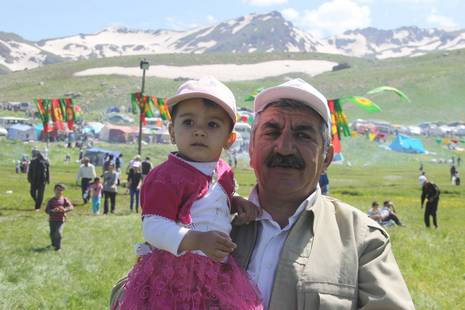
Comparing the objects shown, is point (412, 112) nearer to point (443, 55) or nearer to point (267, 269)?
point (443, 55)

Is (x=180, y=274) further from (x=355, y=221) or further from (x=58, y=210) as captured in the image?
(x=58, y=210)

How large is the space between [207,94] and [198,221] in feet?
2.27

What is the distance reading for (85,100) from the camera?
119 m

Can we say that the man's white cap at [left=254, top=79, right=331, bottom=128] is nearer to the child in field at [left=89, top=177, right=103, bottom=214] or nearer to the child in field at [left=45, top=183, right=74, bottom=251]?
the child in field at [left=45, top=183, right=74, bottom=251]

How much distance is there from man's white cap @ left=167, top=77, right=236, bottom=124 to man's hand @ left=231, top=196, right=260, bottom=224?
47 cm

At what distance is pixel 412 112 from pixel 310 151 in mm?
104958

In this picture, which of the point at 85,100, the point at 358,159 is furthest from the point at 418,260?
the point at 85,100

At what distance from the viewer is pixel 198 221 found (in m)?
3.36

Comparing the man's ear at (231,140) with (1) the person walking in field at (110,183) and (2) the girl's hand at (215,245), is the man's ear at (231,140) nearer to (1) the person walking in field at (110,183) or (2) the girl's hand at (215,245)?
(2) the girl's hand at (215,245)

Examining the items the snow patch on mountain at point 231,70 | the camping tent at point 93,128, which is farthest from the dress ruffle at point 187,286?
the snow patch on mountain at point 231,70

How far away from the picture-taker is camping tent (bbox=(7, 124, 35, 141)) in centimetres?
7006

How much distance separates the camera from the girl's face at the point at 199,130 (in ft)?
11.3

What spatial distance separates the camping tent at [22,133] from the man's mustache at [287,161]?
2767 inches

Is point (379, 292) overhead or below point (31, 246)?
overhead
